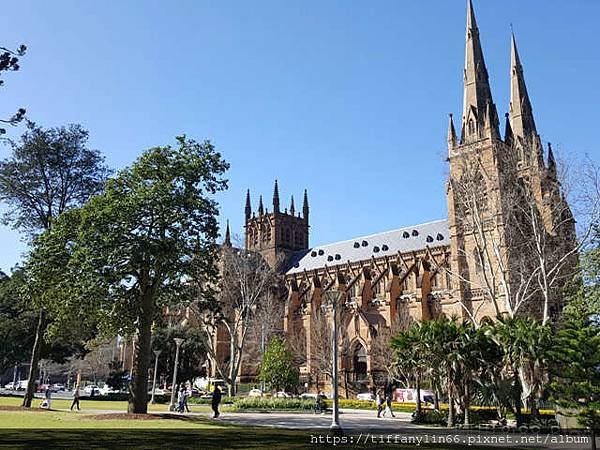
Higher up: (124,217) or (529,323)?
(124,217)

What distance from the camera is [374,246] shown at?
82.2 meters

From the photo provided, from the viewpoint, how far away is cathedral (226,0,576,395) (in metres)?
45.7

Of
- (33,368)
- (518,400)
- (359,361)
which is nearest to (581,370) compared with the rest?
(518,400)

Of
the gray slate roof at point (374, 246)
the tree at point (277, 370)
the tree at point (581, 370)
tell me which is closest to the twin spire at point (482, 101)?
the gray slate roof at point (374, 246)

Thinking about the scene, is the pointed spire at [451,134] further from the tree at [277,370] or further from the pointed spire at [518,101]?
the tree at [277,370]

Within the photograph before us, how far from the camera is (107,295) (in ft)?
81.5

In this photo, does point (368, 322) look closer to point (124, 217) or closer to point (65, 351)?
point (65, 351)

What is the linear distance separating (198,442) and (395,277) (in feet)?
193

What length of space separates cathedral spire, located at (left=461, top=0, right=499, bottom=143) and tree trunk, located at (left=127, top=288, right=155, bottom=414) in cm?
4538

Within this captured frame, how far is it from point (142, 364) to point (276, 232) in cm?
7064

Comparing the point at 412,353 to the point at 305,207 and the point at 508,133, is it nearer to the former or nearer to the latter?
the point at 508,133

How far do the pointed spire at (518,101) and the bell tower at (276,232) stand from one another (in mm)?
46556

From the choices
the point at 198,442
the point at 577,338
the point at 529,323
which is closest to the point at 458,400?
the point at 529,323

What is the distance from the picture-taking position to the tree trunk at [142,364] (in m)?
25.8
